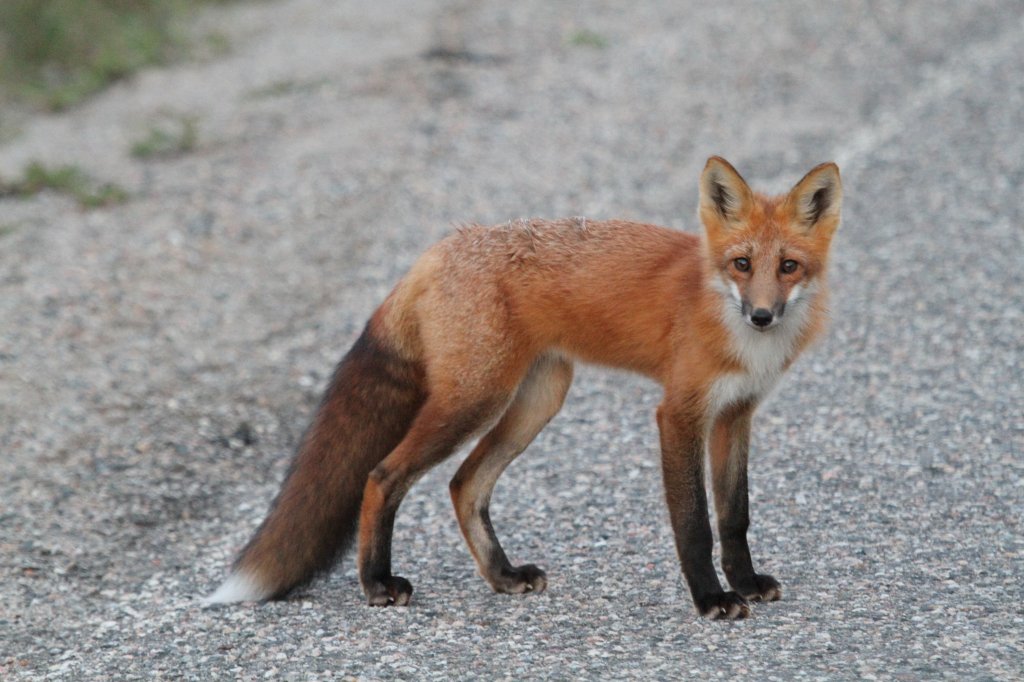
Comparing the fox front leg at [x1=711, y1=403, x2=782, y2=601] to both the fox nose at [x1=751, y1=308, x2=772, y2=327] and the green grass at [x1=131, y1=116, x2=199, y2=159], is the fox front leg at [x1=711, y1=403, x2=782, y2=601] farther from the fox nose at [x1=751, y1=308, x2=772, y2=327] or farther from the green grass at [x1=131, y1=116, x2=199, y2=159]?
the green grass at [x1=131, y1=116, x2=199, y2=159]

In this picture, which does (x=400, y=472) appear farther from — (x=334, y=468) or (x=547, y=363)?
(x=547, y=363)

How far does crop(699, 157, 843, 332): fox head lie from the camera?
439cm

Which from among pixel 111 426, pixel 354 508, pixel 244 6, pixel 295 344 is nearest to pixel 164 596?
pixel 354 508

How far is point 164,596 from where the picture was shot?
5.08 m

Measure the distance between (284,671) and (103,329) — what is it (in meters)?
3.86

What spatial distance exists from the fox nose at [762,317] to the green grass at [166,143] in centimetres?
706

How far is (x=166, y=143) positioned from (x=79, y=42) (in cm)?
328

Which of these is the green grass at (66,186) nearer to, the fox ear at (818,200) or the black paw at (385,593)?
the black paw at (385,593)

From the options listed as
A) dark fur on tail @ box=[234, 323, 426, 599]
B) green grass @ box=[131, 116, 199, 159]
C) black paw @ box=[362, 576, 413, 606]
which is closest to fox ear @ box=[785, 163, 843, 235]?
dark fur on tail @ box=[234, 323, 426, 599]

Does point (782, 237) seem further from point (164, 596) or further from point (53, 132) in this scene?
point (53, 132)

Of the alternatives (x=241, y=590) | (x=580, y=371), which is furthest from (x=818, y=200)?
(x=580, y=371)

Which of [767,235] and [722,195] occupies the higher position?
[722,195]

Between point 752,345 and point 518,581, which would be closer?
point 752,345

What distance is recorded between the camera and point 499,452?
5059mm
